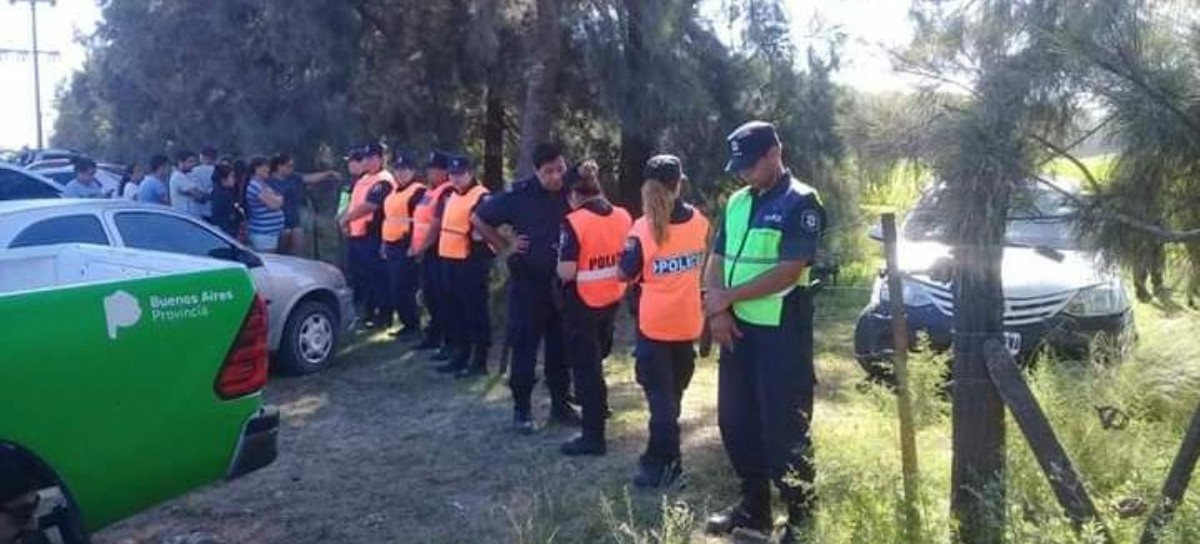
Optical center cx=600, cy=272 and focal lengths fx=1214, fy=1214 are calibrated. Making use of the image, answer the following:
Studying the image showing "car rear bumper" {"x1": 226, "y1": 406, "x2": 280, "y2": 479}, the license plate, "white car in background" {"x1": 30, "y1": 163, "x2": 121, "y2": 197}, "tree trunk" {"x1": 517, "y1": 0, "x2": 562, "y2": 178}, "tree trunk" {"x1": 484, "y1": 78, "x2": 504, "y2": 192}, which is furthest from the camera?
"white car in background" {"x1": 30, "y1": 163, "x2": 121, "y2": 197}

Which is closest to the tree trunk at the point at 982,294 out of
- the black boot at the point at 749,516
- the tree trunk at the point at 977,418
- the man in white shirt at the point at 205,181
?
the tree trunk at the point at 977,418

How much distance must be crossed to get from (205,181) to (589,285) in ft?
26.8

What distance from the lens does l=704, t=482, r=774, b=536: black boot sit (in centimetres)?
523

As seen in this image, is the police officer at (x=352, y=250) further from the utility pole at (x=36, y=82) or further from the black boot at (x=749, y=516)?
the utility pole at (x=36, y=82)

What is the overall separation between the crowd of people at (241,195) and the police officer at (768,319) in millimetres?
7929

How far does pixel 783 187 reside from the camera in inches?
196

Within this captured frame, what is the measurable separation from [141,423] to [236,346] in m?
0.47

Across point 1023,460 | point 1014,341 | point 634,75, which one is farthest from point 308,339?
point 1023,460

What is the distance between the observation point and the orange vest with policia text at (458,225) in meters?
9.02

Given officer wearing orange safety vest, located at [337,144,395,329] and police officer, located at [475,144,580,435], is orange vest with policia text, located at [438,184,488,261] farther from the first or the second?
officer wearing orange safety vest, located at [337,144,395,329]

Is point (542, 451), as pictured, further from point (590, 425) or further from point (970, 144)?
point (970, 144)

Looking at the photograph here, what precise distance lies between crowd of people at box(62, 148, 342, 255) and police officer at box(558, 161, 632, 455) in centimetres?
608

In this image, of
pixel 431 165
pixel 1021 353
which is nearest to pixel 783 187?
pixel 1021 353

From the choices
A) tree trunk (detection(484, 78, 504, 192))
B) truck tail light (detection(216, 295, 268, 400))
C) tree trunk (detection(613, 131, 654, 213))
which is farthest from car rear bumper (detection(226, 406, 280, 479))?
tree trunk (detection(484, 78, 504, 192))
